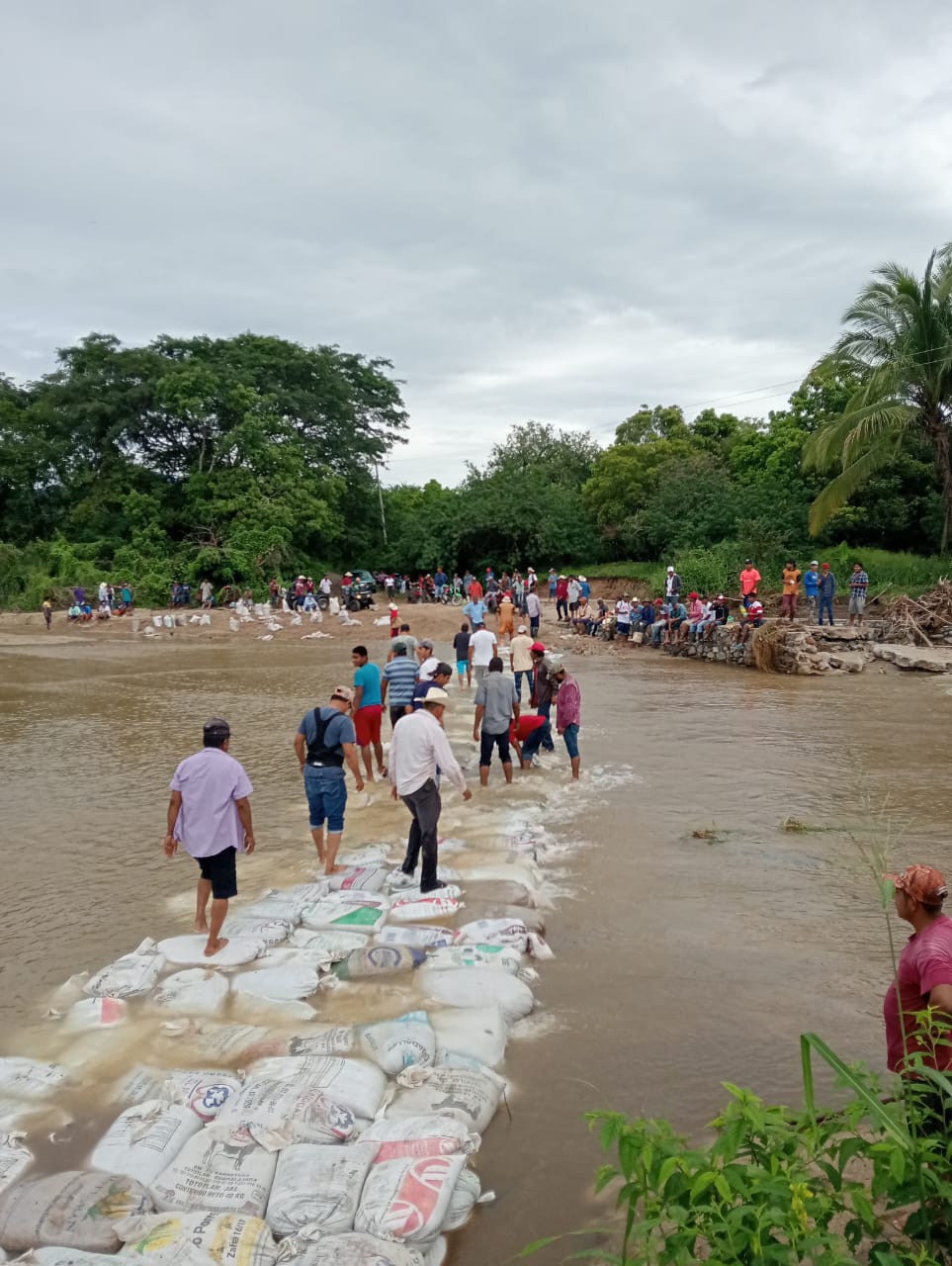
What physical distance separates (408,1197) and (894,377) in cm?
1934

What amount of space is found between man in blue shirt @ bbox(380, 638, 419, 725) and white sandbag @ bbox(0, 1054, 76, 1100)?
4882 mm

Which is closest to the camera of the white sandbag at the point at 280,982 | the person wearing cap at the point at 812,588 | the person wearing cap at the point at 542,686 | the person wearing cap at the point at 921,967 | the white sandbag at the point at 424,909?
the person wearing cap at the point at 921,967

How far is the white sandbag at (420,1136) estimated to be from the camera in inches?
120

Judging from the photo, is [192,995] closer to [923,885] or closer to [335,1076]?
[335,1076]

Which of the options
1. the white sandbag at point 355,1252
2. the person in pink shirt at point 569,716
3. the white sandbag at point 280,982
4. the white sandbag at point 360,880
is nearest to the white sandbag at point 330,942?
the white sandbag at point 280,982

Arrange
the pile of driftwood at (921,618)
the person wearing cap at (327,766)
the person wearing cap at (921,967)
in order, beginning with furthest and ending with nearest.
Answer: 1. the pile of driftwood at (921,618)
2. the person wearing cap at (327,766)
3. the person wearing cap at (921,967)

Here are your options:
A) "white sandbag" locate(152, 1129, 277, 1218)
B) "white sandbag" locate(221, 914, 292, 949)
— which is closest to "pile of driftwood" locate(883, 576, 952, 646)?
"white sandbag" locate(221, 914, 292, 949)

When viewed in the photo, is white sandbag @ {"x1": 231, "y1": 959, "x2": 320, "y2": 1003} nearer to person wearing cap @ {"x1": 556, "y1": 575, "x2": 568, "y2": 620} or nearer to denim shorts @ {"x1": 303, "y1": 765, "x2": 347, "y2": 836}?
denim shorts @ {"x1": 303, "y1": 765, "x2": 347, "y2": 836}

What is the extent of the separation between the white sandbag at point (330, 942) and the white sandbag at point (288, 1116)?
1274mm

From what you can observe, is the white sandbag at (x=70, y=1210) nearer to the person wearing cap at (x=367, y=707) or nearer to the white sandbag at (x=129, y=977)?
the white sandbag at (x=129, y=977)

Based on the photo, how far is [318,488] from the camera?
107 feet

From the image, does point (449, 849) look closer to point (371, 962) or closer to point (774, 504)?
point (371, 962)

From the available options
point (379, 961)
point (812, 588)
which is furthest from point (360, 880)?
point (812, 588)

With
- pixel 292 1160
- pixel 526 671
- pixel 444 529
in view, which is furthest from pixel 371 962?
pixel 444 529
